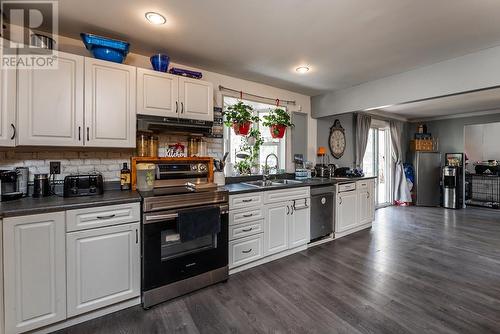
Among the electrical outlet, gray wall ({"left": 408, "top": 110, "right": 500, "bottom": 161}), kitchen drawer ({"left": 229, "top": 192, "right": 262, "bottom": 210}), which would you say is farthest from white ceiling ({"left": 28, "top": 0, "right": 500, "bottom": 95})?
gray wall ({"left": 408, "top": 110, "right": 500, "bottom": 161})

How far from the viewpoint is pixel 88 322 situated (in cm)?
178

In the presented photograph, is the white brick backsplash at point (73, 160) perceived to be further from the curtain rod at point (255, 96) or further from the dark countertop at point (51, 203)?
the curtain rod at point (255, 96)

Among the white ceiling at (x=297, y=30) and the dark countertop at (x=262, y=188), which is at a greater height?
the white ceiling at (x=297, y=30)

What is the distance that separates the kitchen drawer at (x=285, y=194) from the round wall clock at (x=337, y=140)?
1.85m

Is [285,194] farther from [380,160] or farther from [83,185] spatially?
[380,160]

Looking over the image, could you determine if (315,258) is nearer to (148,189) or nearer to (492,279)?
(492,279)

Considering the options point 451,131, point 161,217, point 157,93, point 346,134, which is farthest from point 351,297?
point 451,131

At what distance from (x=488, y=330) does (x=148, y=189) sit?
115 inches

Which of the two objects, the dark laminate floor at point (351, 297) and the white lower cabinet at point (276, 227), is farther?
the white lower cabinet at point (276, 227)

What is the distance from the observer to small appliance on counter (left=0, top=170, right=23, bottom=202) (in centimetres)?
178

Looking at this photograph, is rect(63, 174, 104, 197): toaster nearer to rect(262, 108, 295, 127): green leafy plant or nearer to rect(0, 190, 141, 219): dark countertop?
rect(0, 190, 141, 219): dark countertop

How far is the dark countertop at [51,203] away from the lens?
1.50 meters

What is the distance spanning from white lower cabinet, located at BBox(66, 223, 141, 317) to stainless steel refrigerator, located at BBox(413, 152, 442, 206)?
21.7 feet

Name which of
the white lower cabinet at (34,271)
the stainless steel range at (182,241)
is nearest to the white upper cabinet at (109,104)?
the stainless steel range at (182,241)
